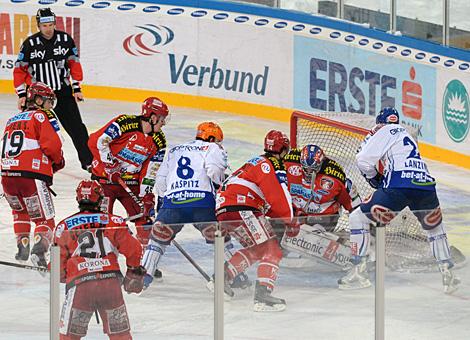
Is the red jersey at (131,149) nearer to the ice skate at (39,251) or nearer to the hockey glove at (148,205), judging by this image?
the hockey glove at (148,205)

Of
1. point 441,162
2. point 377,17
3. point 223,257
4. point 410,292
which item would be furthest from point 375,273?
point 377,17

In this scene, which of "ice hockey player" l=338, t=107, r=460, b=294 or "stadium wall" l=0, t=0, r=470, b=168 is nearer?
"ice hockey player" l=338, t=107, r=460, b=294

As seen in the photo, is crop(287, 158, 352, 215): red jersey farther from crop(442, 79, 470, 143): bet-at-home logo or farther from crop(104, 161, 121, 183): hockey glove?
crop(442, 79, 470, 143): bet-at-home logo

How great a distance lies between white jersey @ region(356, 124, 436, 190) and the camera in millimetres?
9281

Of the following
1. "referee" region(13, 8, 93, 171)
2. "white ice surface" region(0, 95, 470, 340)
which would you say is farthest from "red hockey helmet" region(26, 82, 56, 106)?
"white ice surface" region(0, 95, 470, 340)

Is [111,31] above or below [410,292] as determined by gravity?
above

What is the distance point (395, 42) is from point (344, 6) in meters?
0.87

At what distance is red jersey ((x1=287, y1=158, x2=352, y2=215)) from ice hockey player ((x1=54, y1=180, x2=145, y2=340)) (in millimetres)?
3112

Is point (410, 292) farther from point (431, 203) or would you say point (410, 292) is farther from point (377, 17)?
point (377, 17)

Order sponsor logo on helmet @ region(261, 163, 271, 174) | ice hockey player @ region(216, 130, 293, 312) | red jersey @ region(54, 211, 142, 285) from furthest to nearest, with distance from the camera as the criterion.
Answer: sponsor logo on helmet @ region(261, 163, 271, 174), ice hockey player @ region(216, 130, 293, 312), red jersey @ region(54, 211, 142, 285)

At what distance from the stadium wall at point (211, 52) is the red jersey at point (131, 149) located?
509cm

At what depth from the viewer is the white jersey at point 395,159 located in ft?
30.5

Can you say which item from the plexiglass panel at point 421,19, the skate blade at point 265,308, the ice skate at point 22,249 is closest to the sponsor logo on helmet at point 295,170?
the skate blade at point 265,308

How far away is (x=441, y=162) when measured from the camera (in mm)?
14062
